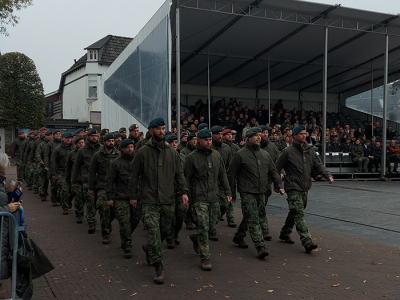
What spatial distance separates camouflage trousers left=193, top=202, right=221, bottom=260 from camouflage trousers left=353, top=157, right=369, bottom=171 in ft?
48.9

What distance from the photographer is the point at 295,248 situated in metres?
7.41

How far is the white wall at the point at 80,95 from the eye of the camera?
156 ft

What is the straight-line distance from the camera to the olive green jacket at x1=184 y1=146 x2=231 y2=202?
21.8 ft

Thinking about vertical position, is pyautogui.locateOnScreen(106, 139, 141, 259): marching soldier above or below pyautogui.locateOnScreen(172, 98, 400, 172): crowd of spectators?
below

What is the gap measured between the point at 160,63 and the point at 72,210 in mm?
6129

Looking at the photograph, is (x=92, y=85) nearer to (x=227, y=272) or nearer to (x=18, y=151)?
(x=18, y=151)

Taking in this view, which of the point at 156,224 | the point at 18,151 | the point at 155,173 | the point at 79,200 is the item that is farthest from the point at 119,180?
the point at 18,151

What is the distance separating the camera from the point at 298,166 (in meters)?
7.45

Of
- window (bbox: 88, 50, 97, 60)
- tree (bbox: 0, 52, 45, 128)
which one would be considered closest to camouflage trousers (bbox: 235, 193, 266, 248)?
tree (bbox: 0, 52, 45, 128)

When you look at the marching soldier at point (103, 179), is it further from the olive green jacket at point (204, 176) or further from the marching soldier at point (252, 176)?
the marching soldier at point (252, 176)

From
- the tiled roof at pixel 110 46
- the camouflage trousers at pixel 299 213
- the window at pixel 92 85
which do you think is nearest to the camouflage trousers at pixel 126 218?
the camouflage trousers at pixel 299 213

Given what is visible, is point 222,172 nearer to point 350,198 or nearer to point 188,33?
point 350,198

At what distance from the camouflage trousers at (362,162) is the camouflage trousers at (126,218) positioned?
15.2 m

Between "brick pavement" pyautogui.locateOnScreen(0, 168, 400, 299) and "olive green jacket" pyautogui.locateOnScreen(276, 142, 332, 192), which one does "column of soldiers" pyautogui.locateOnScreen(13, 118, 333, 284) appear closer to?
"olive green jacket" pyautogui.locateOnScreen(276, 142, 332, 192)
